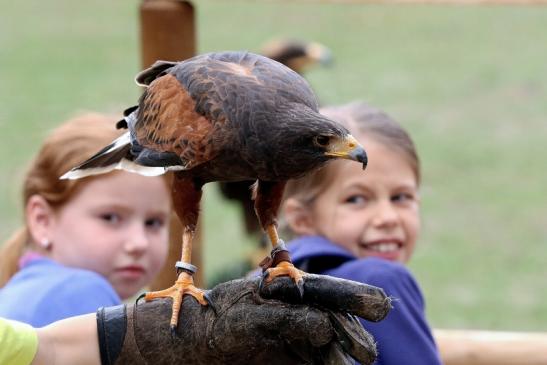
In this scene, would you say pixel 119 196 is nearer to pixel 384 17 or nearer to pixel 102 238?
pixel 102 238

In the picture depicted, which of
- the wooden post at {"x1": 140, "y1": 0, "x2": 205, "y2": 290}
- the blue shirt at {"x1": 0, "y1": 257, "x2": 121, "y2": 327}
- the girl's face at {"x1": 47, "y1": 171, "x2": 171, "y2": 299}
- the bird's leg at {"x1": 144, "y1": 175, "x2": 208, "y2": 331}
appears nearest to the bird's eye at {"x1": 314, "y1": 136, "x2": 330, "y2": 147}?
the bird's leg at {"x1": 144, "y1": 175, "x2": 208, "y2": 331}

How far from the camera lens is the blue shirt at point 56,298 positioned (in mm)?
2943

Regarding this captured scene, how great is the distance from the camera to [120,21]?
833 inches

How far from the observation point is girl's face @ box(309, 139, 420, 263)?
3180 mm

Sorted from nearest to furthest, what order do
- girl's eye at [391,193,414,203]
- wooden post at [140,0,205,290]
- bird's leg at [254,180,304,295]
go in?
bird's leg at [254,180,304,295]
girl's eye at [391,193,414,203]
wooden post at [140,0,205,290]

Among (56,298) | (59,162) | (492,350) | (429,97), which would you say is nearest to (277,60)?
(492,350)

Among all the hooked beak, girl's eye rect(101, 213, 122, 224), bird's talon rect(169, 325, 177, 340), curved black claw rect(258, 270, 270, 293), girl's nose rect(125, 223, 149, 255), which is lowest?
girl's nose rect(125, 223, 149, 255)

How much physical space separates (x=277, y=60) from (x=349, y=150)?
475 centimetres

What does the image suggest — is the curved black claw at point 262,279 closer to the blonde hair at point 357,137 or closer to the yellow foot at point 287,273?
the yellow foot at point 287,273

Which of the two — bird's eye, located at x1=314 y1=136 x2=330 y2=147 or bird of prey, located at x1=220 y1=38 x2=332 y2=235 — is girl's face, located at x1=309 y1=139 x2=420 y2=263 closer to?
bird's eye, located at x1=314 y1=136 x2=330 y2=147

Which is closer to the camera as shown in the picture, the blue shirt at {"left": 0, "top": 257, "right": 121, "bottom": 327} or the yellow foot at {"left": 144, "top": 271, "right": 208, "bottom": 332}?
the yellow foot at {"left": 144, "top": 271, "right": 208, "bottom": 332}

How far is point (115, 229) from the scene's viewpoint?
3291mm

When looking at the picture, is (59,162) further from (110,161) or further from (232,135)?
(232,135)

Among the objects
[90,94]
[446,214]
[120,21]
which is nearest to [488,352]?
[446,214]
